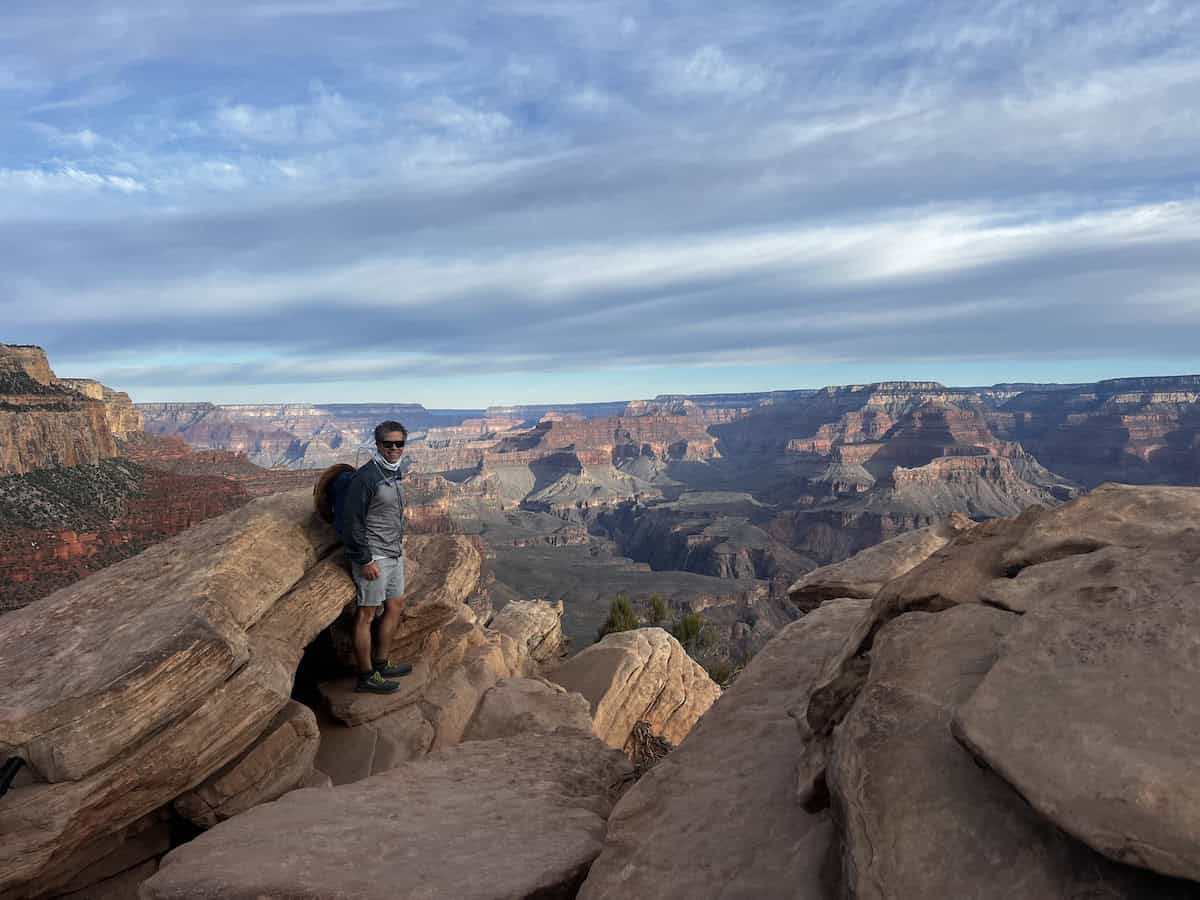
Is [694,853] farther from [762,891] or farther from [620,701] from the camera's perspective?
[620,701]

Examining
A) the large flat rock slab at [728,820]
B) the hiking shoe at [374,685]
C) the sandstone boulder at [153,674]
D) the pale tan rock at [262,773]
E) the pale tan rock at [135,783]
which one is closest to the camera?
the large flat rock slab at [728,820]

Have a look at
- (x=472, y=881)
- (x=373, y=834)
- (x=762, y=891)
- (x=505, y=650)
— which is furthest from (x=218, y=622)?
(x=505, y=650)

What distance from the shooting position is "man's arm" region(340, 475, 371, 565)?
995cm

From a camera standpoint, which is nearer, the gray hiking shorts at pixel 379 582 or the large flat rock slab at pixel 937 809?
the large flat rock slab at pixel 937 809

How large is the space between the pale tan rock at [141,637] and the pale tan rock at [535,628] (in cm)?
836

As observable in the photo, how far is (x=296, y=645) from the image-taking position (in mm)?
9875

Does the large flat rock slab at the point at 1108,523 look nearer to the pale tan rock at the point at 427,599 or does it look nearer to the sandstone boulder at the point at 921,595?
the sandstone boulder at the point at 921,595

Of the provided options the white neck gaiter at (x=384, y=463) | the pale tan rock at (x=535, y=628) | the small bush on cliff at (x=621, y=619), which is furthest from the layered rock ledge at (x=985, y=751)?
the small bush on cliff at (x=621, y=619)

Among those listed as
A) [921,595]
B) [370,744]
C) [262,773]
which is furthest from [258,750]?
[921,595]

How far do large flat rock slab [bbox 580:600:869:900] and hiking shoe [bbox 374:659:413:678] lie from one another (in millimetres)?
5679

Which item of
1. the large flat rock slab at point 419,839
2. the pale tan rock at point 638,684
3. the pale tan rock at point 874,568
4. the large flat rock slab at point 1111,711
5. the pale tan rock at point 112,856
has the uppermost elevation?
the large flat rock slab at point 1111,711

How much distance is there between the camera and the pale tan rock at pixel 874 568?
1121cm

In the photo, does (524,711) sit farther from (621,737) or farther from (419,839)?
(419,839)

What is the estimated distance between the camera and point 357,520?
10.1m
